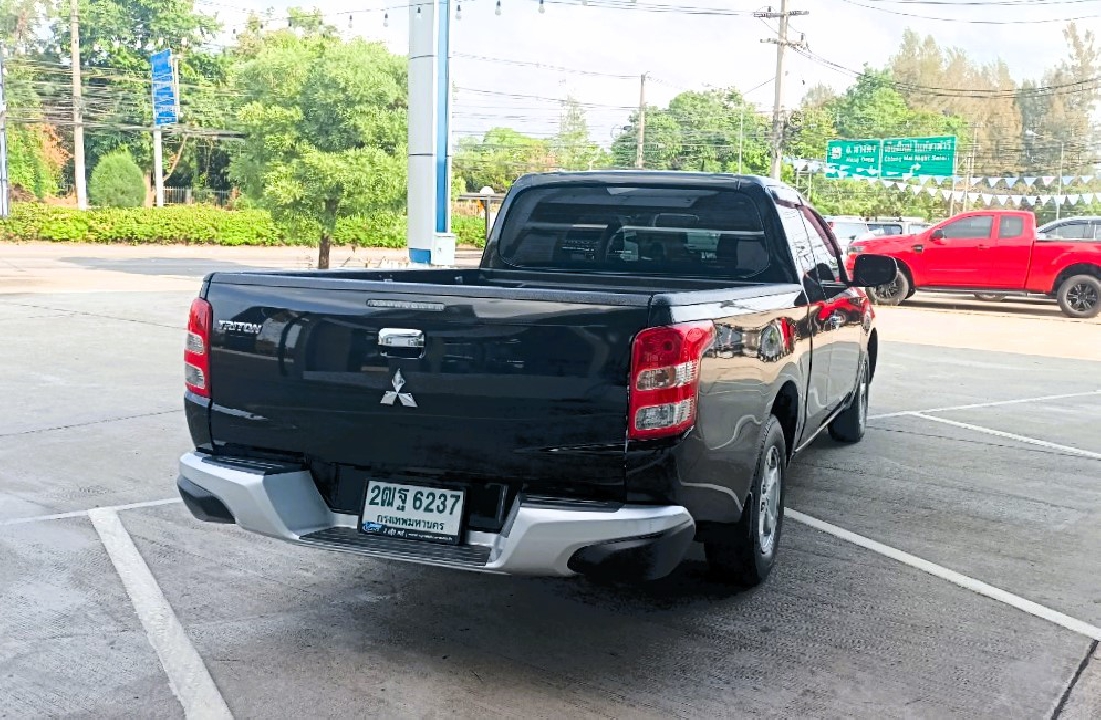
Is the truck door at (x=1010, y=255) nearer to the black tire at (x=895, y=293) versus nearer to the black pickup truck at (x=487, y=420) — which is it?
Answer: the black tire at (x=895, y=293)

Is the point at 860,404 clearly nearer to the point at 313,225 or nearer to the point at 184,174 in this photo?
the point at 313,225

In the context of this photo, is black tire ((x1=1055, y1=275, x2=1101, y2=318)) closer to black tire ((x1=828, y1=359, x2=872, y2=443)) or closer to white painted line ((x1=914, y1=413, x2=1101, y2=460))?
white painted line ((x1=914, y1=413, x2=1101, y2=460))

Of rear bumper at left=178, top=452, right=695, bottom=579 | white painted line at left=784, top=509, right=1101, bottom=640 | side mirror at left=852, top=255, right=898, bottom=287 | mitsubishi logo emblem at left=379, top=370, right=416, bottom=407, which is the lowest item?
white painted line at left=784, top=509, right=1101, bottom=640

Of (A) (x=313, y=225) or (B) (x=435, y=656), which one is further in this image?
(A) (x=313, y=225)

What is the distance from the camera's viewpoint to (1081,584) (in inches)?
195

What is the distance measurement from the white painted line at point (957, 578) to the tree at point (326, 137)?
70.7 feet

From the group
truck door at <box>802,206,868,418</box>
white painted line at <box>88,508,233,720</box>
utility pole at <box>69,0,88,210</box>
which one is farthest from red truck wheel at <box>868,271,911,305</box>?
utility pole at <box>69,0,88,210</box>

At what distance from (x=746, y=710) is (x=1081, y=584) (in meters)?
2.28

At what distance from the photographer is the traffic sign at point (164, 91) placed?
125 ft

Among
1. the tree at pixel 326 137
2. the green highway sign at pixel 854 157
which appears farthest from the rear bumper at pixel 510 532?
the green highway sign at pixel 854 157

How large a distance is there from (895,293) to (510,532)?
70.2ft

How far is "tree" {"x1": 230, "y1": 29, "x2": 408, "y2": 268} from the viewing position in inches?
1020

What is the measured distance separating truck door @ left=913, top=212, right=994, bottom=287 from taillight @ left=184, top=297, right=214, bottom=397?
20.5 meters

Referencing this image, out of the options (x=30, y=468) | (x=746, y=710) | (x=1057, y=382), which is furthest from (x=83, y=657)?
(x=1057, y=382)
